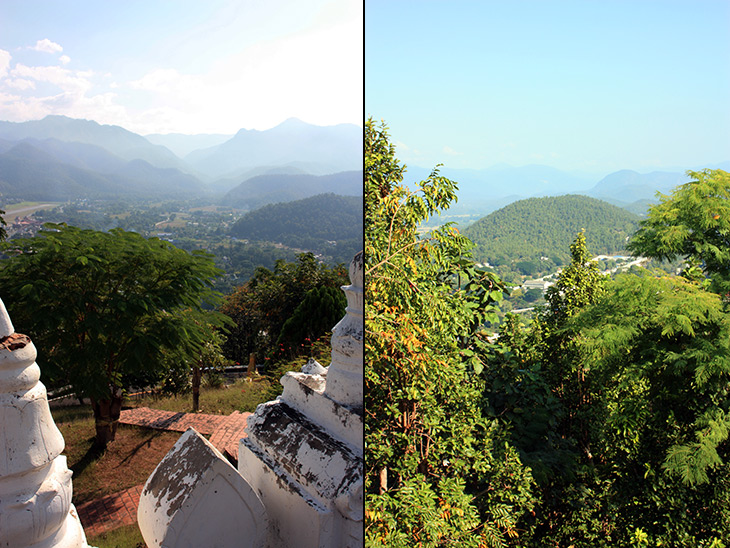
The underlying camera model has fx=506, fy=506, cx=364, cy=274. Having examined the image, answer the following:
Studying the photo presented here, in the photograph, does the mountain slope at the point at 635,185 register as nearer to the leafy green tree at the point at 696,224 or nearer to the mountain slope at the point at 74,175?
the leafy green tree at the point at 696,224

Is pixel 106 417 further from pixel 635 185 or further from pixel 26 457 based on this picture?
pixel 635 185

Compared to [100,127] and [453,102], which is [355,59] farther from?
[100,127]

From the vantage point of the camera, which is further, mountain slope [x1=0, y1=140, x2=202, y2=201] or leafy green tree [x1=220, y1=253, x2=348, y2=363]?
leafy green tree [x1=220, y1=253, x2=348, y2=363]

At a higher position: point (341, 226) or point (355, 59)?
point (355, 59)

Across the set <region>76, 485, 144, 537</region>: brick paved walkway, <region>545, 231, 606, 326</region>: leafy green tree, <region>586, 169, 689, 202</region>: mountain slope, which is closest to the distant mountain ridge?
<region>545, 231, 606, 326</region>: leafy green tree

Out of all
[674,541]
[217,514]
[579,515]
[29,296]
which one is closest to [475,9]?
[217,514]

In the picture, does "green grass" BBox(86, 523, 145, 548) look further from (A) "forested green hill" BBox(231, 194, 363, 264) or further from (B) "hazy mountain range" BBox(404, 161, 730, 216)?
(A) "forested green hill" BBox(231, 194, 363, 264)

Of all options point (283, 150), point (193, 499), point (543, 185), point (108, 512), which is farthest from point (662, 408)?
point (283, 150)
